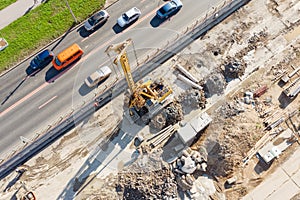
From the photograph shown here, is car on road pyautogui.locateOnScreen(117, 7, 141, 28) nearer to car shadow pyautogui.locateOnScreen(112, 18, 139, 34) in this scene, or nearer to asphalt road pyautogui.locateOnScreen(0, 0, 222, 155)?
car shadow pyautogui.locateOnScreen(112, 18, 139, 34)

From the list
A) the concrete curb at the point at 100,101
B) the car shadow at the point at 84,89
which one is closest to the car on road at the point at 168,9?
the concrete curb at the point at 100,101

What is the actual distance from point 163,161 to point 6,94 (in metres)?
19.9

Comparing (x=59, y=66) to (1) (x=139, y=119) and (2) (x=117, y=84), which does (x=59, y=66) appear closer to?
(2) (x=117, y=84)

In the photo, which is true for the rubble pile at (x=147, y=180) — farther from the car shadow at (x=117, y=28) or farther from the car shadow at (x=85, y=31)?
the car shadow at (x=85, y=31)

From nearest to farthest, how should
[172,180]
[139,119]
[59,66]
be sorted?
[172,180], [139,119], [59,66]

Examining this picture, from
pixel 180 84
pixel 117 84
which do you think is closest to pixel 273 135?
pixel 180 84

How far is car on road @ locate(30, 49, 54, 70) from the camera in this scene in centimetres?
4362

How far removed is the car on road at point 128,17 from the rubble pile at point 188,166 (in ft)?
57.7

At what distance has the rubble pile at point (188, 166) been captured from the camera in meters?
36.7

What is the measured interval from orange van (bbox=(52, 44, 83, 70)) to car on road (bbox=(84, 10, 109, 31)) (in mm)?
3102

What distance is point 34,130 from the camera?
40.9 metres

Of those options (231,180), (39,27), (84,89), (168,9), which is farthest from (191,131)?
(39,27)

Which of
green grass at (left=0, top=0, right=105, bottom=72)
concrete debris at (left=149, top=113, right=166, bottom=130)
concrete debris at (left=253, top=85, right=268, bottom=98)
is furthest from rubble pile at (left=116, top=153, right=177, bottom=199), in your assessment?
green grass at (left=0, top=0, right=105, bottom=72)

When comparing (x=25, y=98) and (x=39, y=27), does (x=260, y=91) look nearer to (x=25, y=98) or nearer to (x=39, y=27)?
(x=25, y=98)
